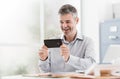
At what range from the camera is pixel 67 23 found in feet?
8.00

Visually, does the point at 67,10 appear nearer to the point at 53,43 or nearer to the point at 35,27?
the point at 53,43

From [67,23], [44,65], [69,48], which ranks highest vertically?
[67,23]

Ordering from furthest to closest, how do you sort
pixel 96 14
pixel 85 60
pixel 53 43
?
pixel 96 14
pixel 85 60
pixel 53 43

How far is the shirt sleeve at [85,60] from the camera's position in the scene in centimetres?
202

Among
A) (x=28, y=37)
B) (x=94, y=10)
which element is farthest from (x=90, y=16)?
(x=28, y=37)

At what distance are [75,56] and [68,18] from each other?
1.12 ft

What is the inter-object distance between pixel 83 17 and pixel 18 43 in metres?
1.46

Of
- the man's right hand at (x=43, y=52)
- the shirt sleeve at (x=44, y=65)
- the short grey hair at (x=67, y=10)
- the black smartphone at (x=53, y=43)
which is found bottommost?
the shirt sleeve at (x=44, y=65)

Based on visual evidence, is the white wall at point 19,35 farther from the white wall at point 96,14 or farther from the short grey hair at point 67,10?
the short grey hair at point 67,10

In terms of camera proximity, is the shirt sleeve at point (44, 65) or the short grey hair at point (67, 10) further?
the short grey hair at point (67, 10)

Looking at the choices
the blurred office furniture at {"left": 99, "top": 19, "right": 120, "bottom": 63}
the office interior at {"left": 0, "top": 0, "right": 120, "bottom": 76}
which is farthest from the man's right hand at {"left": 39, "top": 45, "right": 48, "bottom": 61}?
the blurred office furniture at {"left": 99, "top": 19, "right": 120, "bottom": 63}

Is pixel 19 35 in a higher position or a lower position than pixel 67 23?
lower

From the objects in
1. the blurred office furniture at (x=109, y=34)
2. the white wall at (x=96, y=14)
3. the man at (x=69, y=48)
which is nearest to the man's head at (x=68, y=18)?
the man at (x=69, y=48)

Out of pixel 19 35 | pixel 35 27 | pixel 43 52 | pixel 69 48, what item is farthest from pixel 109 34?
pixel 43 52
